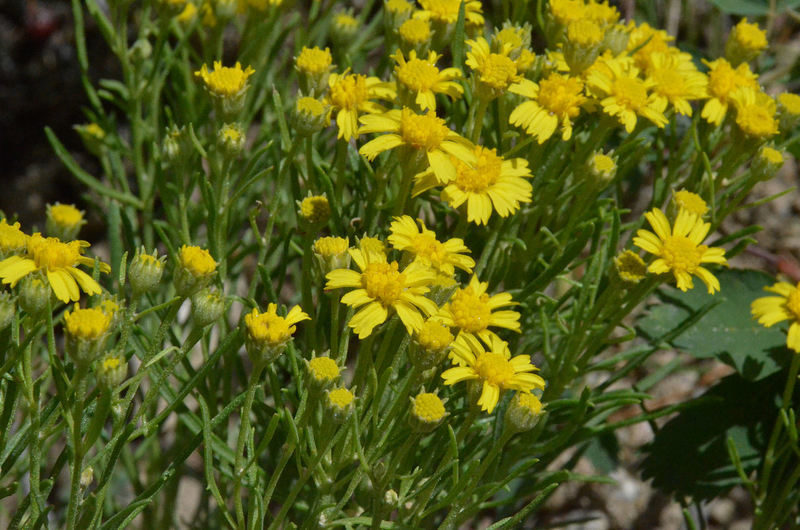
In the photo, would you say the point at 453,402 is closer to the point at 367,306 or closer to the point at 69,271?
the point at 367,306

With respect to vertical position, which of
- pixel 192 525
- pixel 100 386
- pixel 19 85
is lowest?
pixel 192 525

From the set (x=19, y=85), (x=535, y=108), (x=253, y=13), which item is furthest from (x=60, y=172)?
(x=535, y=108)

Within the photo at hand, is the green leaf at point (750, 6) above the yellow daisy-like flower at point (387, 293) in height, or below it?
above

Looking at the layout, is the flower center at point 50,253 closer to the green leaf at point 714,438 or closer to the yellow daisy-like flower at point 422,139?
the yellow daisy-like flower at point 422,139

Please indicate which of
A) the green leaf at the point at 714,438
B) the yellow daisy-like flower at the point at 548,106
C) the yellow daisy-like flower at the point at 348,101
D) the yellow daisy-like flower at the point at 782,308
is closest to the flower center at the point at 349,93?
the yellow daisy-like flower at the point at 348,101

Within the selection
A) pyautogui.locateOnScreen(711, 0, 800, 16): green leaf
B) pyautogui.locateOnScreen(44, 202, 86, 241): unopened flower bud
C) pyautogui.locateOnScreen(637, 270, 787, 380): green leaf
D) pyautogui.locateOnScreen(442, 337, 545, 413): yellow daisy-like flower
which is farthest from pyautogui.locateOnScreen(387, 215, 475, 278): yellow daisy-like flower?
pyautogui.locateOnScreen(711, 0, 800, 16): green leaf

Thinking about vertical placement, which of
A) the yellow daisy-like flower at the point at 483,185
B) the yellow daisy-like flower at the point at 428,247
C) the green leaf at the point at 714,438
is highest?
the yellow daisy-like flower at the point at 483,185

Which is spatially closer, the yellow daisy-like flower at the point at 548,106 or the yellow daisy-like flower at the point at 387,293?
the yellow daisy-like flower at the point at 387,293

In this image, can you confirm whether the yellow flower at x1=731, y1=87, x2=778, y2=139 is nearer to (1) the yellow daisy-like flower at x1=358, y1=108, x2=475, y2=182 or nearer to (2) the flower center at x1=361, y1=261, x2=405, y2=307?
(1) the yellow daisy-like flower at x1=358, y1=108, x2=475, y2=182

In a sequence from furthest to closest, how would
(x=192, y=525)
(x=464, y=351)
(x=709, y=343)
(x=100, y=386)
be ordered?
1. (x=192, y=525)
2. (x=709, y=343)
3. (x=464, y=351)
4. (x=100, y=386)
